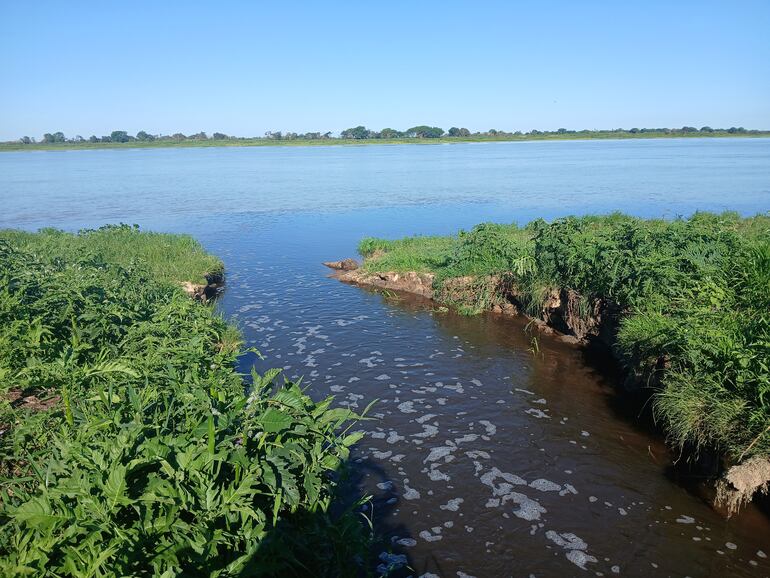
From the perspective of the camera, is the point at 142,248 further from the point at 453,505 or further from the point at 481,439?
the point at 453,505

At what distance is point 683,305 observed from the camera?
10.8 meters

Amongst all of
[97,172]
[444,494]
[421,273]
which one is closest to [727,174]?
[421,273]

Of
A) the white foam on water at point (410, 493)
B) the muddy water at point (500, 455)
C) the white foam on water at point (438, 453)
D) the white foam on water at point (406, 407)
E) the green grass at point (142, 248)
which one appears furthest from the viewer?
the green grass at point (142, 248)

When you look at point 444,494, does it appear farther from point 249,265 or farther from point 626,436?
point 249,265

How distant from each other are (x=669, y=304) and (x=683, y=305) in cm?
35

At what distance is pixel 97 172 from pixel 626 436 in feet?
297

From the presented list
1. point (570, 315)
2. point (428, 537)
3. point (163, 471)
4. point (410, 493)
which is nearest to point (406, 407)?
point (410, 493)

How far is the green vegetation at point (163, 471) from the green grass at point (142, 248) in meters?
11.8

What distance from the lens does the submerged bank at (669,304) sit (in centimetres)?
821

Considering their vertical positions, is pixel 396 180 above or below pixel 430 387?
above

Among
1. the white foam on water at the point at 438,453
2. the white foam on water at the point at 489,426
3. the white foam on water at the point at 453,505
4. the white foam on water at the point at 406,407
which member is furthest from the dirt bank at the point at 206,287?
the white foam on water at the point at 453,505

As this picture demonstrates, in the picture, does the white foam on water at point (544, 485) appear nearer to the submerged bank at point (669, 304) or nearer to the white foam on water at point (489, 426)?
the white foam on water at point (489, 426)

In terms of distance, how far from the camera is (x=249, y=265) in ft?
84.7

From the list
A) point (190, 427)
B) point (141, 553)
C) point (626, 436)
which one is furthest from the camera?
point (626, 436)
